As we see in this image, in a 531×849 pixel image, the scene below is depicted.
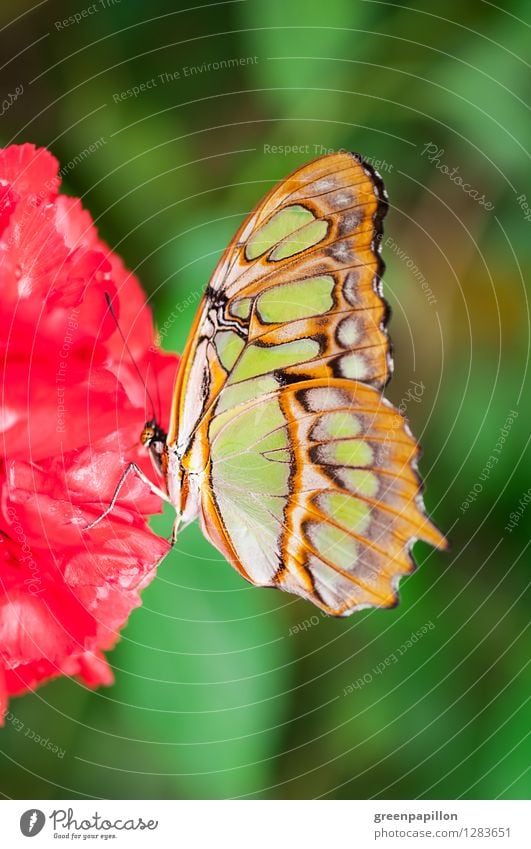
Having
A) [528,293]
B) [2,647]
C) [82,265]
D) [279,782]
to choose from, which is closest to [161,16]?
[82,265]

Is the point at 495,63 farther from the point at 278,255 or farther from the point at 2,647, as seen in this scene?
the point at 2,647
